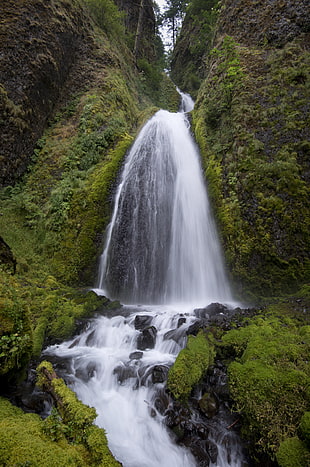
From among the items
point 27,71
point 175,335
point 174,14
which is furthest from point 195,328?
point 174,14

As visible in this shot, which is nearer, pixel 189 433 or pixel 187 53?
pixel 189 433

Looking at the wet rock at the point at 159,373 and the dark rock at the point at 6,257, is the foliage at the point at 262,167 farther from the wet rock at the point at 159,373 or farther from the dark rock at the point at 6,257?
the dark rock at the point at 6,257

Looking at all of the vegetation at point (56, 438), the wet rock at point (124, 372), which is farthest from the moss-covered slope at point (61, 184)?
the wet rock at point (124, 372)

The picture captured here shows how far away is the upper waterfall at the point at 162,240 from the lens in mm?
7969

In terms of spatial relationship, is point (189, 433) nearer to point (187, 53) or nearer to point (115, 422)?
point (115, 422)

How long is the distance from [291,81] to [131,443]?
12.0 meters

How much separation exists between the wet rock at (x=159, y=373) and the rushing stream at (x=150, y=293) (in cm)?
2

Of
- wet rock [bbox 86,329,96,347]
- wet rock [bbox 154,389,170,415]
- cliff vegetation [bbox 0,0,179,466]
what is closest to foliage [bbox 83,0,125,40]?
cliff vegetation [bbox 0,0,179,466]

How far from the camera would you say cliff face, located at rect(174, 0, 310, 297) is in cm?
688

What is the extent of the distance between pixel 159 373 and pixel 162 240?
5.23 metres

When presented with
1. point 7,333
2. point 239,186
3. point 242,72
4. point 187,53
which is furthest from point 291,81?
point 187,53

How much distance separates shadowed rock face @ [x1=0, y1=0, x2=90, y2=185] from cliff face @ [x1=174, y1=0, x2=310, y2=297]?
7674 millimetres

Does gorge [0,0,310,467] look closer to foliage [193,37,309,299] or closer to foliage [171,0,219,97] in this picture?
foliage [193,37,309,299]

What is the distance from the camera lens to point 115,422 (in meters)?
3.58
